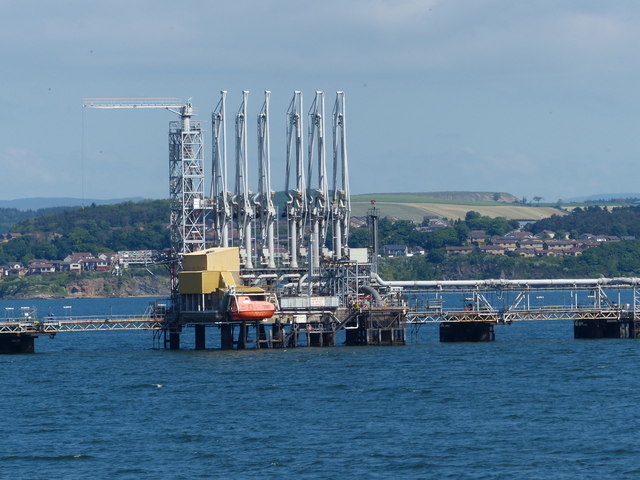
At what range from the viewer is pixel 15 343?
393 feet

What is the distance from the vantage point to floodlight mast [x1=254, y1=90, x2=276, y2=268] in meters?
127

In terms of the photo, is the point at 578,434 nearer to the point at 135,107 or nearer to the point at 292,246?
the point at 292,246

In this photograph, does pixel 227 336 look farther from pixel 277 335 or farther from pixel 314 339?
pixel 314 339

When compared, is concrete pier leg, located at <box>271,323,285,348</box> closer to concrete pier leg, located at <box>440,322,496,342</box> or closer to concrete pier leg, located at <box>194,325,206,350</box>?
concrete pier leg, located at <box>194,325,206,350</box>

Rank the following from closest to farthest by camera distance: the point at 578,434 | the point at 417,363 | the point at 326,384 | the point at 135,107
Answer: the point at 578,434 → the point at 326,384 → the point at 417,363 → the point at 135,107

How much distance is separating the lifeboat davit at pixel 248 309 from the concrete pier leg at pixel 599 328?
31672 mm

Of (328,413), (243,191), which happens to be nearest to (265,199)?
(243,191)

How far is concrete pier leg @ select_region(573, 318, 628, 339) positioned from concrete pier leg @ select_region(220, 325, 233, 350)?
32.4 metres

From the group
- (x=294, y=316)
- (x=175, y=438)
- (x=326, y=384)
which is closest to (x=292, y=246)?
(x=294, y=316)

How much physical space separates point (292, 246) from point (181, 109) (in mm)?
15473

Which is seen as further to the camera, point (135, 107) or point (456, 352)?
point (135, 107)

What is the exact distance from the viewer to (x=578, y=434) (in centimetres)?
7650

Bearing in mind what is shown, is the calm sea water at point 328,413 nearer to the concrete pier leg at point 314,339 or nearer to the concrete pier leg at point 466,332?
the concrete pier leg at point 466,332

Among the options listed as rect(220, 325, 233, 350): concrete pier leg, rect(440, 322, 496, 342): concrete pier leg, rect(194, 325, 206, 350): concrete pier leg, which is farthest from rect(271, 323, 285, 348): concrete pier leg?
rect(440, 322, 496, 342): concrete pier leg
